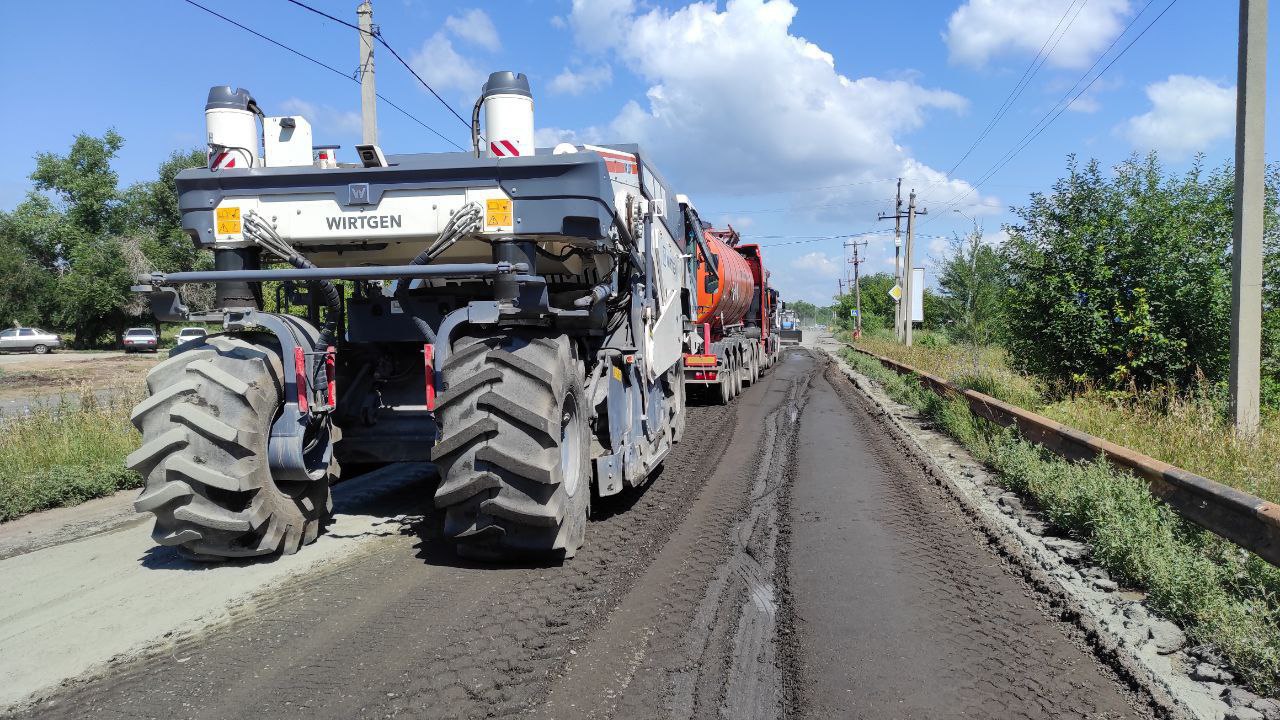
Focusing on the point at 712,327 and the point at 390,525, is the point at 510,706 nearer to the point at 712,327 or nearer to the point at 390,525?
the point at 390,525

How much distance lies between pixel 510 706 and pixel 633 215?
4.59 metres

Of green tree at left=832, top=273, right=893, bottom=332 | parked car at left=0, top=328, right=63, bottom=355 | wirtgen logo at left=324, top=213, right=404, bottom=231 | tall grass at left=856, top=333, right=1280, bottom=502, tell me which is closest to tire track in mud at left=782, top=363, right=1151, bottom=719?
tall grass at left=856, top=333, right=1280, bottom=502

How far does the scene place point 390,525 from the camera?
6.34m

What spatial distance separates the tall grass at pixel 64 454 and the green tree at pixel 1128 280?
36.8 feet

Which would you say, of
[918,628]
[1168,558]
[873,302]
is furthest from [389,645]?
[873,302]

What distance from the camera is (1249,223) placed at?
7.39 meters

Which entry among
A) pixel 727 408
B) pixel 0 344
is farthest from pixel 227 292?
pixel 0 344

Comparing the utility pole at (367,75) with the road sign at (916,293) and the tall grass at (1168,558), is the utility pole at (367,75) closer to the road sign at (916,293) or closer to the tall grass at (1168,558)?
the tall grass at (1168,558)

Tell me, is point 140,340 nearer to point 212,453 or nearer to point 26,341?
point 26,341

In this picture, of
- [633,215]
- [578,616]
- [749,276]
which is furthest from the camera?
[749,276]

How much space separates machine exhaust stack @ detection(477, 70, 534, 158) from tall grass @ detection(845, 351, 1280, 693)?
4.76 metres

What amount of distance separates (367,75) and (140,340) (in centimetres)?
4233

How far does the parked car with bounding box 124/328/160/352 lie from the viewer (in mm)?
46781

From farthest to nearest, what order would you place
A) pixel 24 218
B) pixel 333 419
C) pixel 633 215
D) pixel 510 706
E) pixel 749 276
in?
1. pixel 24 218
2. pixel 749 276
3. pixel 633 215
4. pixel 333 419
5. pixel 510 706
